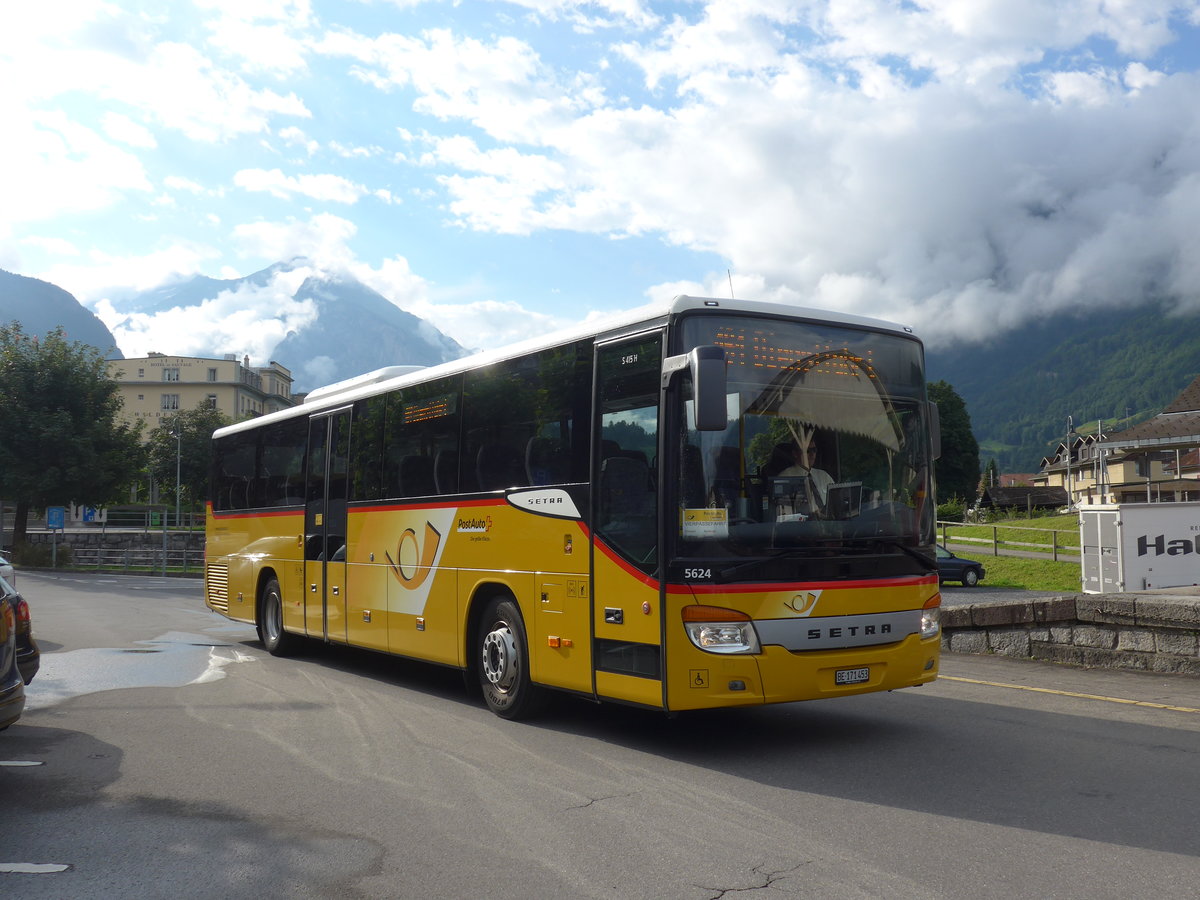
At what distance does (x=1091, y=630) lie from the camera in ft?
38.0

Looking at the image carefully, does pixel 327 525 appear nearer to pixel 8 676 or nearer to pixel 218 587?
pixel 218 587

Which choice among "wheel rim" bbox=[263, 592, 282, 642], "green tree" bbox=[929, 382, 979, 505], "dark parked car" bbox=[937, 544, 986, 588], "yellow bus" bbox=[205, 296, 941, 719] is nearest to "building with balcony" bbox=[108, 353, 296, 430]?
"green tree" bbox=[929, 382, 979, 505]

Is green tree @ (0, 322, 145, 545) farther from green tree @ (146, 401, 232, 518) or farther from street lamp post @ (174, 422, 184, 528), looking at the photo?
green tree @ (146, 401, 232, 518)

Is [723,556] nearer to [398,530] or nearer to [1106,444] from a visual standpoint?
[398,530]

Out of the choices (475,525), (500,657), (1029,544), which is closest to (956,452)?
(1029,544)

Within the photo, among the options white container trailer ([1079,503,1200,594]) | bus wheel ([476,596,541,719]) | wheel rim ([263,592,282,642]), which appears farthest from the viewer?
white container trailer ([1079,503,1200,594])

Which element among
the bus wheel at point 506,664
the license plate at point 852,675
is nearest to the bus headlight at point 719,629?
the license plate at point 852,675

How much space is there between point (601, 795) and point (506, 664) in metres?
2.66

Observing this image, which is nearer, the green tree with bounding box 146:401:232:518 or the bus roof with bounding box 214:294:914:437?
the bus roof with bounding box 214:294:914:437

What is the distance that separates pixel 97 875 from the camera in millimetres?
4879

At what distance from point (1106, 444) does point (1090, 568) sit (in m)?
49.7

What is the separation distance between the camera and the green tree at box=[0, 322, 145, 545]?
43688 millimetres

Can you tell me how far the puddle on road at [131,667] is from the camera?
10680 mm

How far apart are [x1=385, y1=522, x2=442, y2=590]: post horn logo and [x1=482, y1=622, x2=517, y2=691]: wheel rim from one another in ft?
4.17
